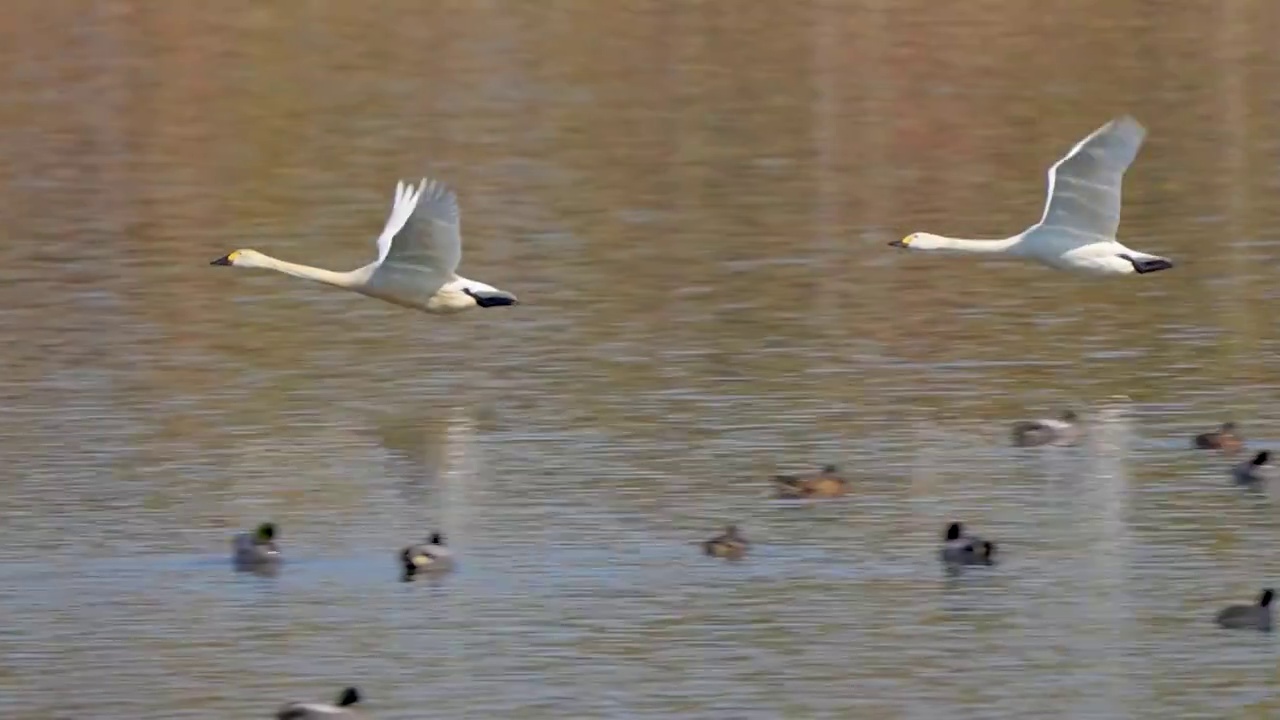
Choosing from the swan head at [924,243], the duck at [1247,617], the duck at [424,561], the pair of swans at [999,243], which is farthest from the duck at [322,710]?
the swan head at [924,243]

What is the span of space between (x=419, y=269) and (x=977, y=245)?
3659 millimetres

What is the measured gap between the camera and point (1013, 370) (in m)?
21.1

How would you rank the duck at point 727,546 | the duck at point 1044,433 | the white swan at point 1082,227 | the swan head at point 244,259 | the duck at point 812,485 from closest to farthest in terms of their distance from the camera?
1. the duck at point 727,546
2. the duck at point 812,485
3. the white swan at point 1082,227
4. the duck at point 1044,433
5. the swan head at point 244,259

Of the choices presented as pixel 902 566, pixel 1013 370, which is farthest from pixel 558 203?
pixel 902 566

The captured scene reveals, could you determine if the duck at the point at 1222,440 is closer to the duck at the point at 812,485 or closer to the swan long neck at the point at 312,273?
Answer: the duck at the point at 812,485

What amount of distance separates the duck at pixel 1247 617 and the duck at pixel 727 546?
257 cm

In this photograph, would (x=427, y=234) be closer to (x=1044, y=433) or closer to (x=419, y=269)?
(x=419, y=269)

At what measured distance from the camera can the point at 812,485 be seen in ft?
54.9

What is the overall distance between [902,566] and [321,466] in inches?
167

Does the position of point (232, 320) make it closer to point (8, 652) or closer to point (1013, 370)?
point (1013, 370)

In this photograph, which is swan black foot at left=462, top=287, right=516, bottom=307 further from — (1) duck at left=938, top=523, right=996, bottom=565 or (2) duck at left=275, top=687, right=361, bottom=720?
(2) duck at left=275, top=687, right=361, bottom=720

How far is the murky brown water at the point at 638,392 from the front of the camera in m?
14.0

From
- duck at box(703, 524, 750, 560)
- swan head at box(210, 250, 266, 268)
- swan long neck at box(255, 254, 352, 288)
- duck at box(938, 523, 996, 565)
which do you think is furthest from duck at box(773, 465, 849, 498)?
swan head at box(210, 250, 266, 268)

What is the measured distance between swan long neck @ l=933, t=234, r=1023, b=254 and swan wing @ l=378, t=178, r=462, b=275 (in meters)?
3.34
